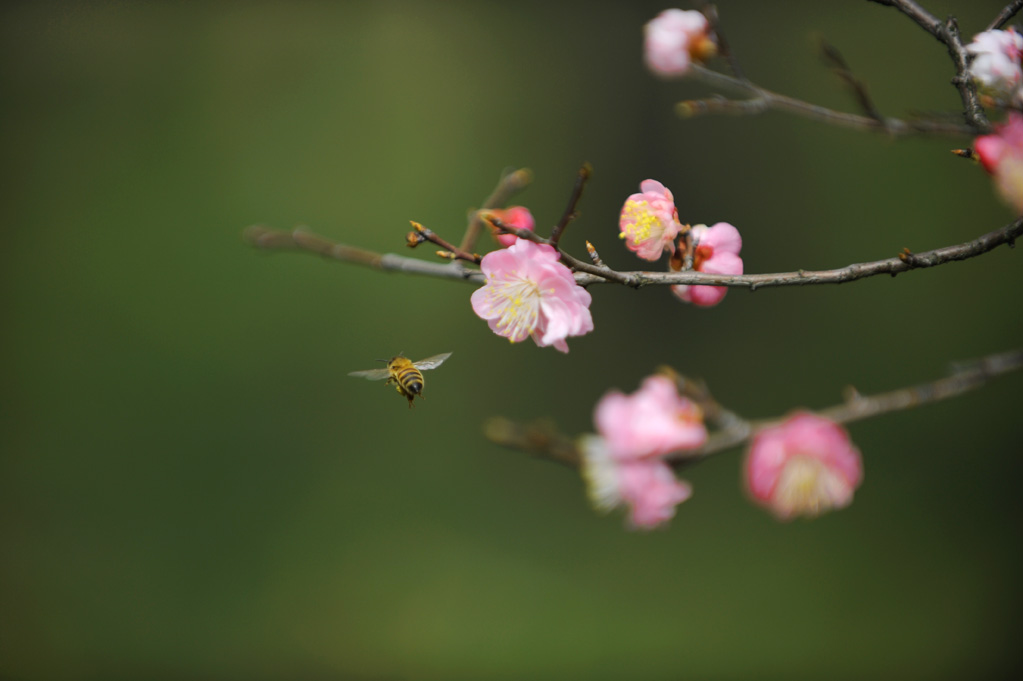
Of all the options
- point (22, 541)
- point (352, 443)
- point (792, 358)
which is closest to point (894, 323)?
point (792, 358)

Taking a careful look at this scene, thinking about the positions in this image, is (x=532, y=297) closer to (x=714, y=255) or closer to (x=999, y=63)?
(x=714, y=255)

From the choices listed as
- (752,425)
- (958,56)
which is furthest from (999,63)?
(752,425)

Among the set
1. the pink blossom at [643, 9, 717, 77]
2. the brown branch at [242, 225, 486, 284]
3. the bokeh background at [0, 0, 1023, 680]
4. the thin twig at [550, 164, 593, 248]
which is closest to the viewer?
the thin twig at [550, 164, 593, 248]

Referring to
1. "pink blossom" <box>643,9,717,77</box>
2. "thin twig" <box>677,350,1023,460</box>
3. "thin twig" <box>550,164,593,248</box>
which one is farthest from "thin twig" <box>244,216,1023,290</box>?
"pink blossom" <box>643,9,717,77</box>

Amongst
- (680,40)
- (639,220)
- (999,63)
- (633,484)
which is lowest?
(633,484)

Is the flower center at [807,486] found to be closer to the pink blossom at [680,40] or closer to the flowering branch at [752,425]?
the flowering branch at [752,425]

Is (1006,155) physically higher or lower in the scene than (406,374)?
higher

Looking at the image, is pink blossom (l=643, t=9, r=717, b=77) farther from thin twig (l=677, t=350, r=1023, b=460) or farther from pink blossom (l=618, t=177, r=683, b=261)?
thin twig (l=677, t=350, r=1023, b=460)

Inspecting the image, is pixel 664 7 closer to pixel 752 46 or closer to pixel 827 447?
pixel 752 46
